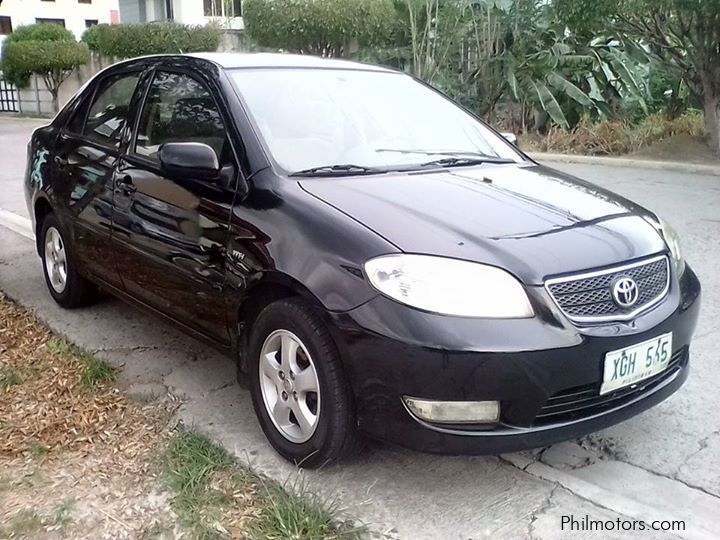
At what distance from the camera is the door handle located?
3922 mm

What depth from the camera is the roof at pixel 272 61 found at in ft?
12.6

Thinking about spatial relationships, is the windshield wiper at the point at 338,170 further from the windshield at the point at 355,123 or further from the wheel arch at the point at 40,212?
the wheel arch at the point at 40,212

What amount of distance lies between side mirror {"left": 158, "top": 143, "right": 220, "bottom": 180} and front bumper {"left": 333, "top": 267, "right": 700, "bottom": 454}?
41.2 inches

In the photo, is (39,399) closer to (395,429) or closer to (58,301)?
(58,301)

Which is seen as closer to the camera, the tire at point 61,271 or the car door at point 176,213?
the car door at point 176,213

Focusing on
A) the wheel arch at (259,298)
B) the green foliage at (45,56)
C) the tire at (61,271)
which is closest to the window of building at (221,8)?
the green foliage at (45,56)

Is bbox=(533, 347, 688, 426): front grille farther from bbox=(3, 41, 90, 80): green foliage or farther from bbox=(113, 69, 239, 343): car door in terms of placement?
bbox=(3, 41, 90, 80): green foliage

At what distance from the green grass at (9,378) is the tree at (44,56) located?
23.5 meters

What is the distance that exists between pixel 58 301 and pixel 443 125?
2843 millimetres

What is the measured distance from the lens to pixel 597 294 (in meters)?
2.73

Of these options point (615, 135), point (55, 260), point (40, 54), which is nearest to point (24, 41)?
point (40, 54)

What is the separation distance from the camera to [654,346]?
286 cm

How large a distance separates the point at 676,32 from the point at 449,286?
10.2 meters

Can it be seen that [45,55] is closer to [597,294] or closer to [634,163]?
[634,163]
